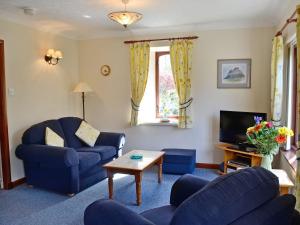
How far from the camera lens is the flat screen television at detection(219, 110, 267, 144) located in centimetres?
451

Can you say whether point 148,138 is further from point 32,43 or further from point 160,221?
point 160,221

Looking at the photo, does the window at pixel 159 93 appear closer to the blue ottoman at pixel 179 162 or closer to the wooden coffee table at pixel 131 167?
the blue ottoman at pixel 179 162

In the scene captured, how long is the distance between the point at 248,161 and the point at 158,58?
8.25ft

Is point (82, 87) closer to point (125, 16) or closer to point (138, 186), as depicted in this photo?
point (125, 16)

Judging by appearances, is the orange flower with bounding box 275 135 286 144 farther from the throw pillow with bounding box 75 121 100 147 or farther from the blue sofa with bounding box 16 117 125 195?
the throw pillow with bounding box 75 121 100 147

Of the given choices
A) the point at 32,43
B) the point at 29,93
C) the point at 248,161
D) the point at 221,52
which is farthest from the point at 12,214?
the point at 221,52

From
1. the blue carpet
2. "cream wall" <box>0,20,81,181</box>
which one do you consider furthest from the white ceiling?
the blue carpet

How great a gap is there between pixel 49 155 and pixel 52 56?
6.15ft

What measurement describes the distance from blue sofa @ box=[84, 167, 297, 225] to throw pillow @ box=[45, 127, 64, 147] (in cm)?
269

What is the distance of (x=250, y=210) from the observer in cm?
156

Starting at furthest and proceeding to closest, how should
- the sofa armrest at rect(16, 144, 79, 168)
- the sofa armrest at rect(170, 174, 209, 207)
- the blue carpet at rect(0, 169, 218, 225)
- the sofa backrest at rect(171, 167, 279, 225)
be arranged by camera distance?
the sofa armrest at rect(16, 144, 79, 168), the blue carpet at rect(0, 169, 218, 225), the sofa armrest at rect(170, 174, 209, 207), the sofa backrest at rect(171, 167, 279, 225)

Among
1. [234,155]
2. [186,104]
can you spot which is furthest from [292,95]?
[186,104]

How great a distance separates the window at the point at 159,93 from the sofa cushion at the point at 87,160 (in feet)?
4.61

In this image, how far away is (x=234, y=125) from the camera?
15.3ft
